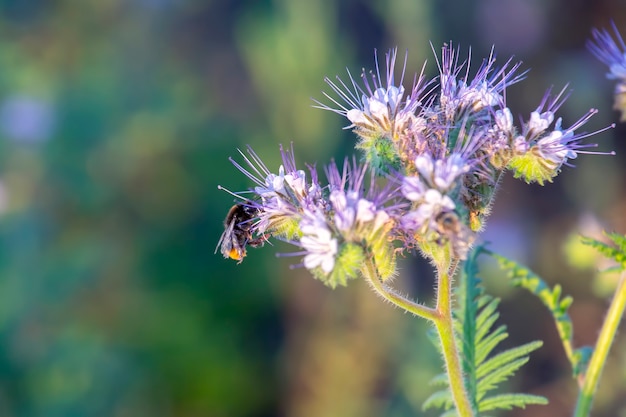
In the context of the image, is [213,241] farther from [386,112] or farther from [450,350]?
[450,350]

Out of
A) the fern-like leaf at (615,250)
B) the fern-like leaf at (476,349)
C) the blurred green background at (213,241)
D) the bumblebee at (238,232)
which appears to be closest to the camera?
the fern-like leaf at (615,250)

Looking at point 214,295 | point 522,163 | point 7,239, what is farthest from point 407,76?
point 522,163

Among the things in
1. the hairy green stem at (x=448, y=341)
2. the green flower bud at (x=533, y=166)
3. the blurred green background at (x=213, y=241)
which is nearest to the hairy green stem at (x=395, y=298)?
the hairy green stem at (x=448, y=341)

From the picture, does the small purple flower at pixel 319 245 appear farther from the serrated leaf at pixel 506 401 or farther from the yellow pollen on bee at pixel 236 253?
the serrated leaf at pixel 506 401

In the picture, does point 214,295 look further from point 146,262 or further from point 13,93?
point 13,93

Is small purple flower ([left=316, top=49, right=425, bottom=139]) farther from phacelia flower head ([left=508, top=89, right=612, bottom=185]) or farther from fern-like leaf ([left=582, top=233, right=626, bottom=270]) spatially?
fern-like leaf ([left=582, top=233, right=626, bottom=270])

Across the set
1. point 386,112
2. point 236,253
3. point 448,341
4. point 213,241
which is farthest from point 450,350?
point 213,241
